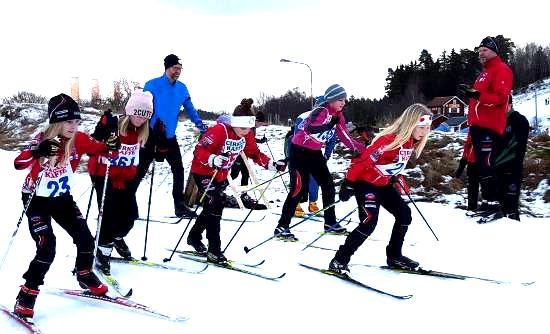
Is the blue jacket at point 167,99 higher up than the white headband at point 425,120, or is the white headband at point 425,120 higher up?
the blue jacket at point 167,99

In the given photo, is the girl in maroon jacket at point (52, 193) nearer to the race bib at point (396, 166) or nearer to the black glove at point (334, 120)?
the race bib at point (396, 166)

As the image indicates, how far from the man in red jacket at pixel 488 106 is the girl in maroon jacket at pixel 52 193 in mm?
4956

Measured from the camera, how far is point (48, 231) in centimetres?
374

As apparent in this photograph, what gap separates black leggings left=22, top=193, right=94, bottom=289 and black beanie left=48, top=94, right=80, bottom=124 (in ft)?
1.92

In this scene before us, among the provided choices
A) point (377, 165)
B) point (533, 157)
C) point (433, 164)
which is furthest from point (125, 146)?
point (533, 157)

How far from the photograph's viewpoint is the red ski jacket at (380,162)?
188 inches

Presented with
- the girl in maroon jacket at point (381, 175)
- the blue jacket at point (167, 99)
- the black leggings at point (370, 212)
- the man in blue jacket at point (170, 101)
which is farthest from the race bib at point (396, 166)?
the blue jacket at point (167, 99)

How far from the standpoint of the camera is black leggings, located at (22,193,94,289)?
145 inches

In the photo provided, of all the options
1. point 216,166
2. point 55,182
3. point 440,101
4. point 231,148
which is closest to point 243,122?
point 231,148

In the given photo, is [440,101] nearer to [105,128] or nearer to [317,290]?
[317,290]

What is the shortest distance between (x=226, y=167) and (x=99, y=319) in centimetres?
207

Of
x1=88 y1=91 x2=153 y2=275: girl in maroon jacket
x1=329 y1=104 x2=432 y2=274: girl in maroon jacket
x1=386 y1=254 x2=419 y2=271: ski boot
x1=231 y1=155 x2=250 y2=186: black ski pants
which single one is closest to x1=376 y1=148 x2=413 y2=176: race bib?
x1=329 y1=104 x2=432 y2=274: girl in maroon jacket

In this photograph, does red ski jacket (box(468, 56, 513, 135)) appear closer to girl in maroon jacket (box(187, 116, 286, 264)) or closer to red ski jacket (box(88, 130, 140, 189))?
girl in maroon jacket (box(187, 116, 286, 264))

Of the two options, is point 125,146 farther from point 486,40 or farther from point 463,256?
point 486,40
